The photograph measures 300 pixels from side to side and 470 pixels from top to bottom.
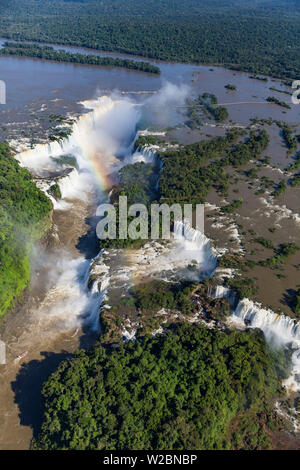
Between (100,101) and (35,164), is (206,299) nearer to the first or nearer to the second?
(35,164)

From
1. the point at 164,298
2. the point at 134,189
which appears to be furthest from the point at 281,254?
the point at 134,189

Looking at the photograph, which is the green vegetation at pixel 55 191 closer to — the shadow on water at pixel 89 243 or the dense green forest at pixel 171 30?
the shadow on water at pixel 89 243

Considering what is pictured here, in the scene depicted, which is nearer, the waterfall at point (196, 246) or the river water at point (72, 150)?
the river water at point (72, 150)

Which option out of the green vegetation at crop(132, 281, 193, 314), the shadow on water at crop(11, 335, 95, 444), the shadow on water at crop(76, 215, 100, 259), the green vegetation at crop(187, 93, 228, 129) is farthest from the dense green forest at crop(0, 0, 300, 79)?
the shadow on water at crop(11, 335, 95, 444)

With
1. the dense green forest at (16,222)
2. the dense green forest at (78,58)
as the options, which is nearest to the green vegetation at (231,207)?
the dense green forest at (16,222)

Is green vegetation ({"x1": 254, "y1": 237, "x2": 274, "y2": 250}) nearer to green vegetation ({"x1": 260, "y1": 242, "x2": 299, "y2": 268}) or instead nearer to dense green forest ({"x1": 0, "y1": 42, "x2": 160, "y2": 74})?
green vegetation ({"x1": 260, "y1": 242, "x2": 299, "y2": 268})

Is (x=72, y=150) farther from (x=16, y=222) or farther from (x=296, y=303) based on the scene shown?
(x=296, y=303)
